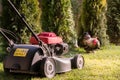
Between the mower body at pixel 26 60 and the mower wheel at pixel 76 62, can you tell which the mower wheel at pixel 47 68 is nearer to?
the mower body at pixel 26 60

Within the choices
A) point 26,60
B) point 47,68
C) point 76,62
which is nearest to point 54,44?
point 76,62

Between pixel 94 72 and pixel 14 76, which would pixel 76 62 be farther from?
pixel 14 76

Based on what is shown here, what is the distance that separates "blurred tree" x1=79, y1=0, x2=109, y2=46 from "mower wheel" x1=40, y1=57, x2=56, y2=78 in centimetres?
470

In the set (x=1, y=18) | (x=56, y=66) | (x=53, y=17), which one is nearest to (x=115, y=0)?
(x=53, y=17)

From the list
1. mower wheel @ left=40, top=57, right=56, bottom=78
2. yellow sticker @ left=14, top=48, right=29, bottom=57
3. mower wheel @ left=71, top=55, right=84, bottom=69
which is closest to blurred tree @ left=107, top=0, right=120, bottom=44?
mower wheel @ left=71, top=55, right=84, bottom=69

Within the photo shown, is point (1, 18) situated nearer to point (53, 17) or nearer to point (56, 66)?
point (53, 17)

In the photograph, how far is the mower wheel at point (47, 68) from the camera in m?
5.83

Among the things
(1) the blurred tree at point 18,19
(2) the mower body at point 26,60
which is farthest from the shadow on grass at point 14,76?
(1) the blurred tree at point 18,19

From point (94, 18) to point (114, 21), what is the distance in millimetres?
2036

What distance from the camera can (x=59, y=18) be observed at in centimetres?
968

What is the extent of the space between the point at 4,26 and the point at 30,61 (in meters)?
2.71

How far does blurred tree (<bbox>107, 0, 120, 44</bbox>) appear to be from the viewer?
12425 millimetres

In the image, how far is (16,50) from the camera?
19.8 ft

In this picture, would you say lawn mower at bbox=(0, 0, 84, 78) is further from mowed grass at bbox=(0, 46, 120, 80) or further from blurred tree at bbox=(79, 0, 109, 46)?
blurred tree at bbox=(79, 0, 109, 46)
